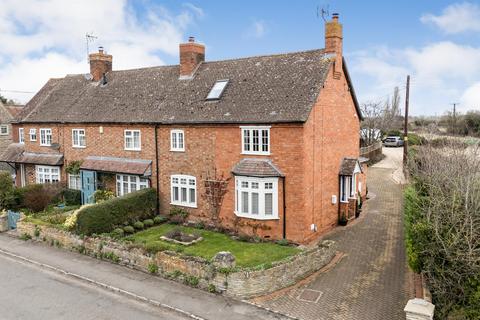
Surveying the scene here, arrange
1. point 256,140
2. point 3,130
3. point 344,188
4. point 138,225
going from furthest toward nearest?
1. point 3,130
2. point 344,188
3. point 138,225
4. point 256,140

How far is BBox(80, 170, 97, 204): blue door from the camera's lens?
26.9m

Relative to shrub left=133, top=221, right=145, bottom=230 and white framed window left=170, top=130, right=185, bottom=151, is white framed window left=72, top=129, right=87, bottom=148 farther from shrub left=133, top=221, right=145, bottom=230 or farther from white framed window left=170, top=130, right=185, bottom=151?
shrub left=133, top=221, right=145, bottom=230

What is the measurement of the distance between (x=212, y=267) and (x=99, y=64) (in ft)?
71.9

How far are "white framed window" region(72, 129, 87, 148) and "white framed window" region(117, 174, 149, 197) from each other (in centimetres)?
438

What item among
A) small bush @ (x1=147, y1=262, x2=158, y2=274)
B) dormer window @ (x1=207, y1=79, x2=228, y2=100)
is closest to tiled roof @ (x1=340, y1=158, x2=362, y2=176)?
dormer window @ (x1=207, y1=79, x2=228, y2=100)

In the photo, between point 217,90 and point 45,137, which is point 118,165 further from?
point 45,137

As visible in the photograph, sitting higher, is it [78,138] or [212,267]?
[78,138]

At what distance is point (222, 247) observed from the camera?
19062 mm

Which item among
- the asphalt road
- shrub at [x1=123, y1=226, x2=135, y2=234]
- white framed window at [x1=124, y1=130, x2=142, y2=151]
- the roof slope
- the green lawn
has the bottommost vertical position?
the asphalt road

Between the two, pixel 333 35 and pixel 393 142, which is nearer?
pixel 333 35

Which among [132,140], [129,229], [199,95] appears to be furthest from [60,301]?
[199,95]

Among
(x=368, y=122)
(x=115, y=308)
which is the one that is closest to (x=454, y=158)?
(x=115, y=308)

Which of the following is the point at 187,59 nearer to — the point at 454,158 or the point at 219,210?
the point at 219,210

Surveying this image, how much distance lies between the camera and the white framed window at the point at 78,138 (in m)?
28.3
